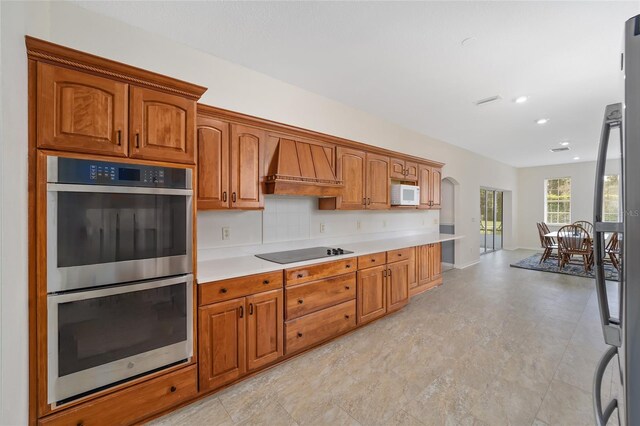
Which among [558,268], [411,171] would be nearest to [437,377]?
[411,171]

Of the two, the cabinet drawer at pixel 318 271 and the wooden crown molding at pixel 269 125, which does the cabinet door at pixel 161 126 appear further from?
the cabinet drawer at pixel 318 271

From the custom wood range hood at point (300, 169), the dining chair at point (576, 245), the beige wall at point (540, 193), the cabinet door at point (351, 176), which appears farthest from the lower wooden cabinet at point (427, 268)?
the beige wall at point (540, 193)

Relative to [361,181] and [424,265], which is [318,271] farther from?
[424,265]

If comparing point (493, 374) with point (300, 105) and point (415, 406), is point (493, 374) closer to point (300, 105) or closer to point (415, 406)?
point (415, 406)

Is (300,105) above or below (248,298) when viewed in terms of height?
above

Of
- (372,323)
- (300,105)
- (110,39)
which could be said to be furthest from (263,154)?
(372,323)

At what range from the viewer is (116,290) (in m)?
1.61

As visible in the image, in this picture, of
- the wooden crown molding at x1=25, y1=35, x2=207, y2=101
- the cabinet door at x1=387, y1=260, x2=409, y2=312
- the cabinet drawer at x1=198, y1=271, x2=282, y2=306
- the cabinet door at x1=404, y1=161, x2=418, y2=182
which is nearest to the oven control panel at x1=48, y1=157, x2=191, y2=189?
the wooden crown molding at x1=25, y1=35, x2=207, y2=101

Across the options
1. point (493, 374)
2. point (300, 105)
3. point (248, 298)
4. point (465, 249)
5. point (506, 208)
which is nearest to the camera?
point (248, 298)

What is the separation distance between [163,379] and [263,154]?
76.2 inches

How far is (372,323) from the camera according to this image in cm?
324

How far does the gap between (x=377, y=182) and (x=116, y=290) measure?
124 inches

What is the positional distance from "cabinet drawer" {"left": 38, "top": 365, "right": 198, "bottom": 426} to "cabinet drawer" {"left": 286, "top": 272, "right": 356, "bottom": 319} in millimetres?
886

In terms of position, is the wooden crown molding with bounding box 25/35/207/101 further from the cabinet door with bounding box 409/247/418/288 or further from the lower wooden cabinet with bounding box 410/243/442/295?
the lower wooden cabinet with bounding box 410/243/442/295
